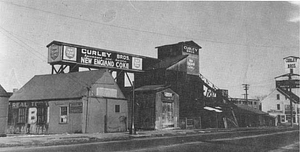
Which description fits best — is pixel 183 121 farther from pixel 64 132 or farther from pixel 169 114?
pixel 64 132

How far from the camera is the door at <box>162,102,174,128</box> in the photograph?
36469 millimetres

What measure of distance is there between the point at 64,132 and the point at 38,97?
4.53 m

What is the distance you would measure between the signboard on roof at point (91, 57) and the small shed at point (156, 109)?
14.0ft

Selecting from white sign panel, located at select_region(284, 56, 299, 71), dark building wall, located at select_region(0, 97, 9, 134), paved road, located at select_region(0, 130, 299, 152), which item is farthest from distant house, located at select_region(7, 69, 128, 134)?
white sign panel, located at select_region(284, 56, 299, 71)

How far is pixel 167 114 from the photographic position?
36938 mm

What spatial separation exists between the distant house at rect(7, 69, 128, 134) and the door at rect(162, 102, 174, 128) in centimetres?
671

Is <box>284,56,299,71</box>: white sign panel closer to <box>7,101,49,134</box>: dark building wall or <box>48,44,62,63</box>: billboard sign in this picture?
<box>48,44,62,63</box>: billboard sign

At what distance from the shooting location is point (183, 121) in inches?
1558

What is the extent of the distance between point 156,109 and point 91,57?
9.27 m

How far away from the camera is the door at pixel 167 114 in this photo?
36469 mm

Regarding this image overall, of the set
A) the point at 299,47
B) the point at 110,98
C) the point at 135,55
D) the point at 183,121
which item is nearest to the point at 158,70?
the point at 135,55

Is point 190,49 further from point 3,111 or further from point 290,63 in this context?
point 3,111

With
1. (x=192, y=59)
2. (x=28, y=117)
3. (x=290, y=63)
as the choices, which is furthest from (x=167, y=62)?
(x=28, y=117)

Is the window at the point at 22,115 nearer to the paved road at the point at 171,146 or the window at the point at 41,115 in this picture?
the window at the point at 41,115
